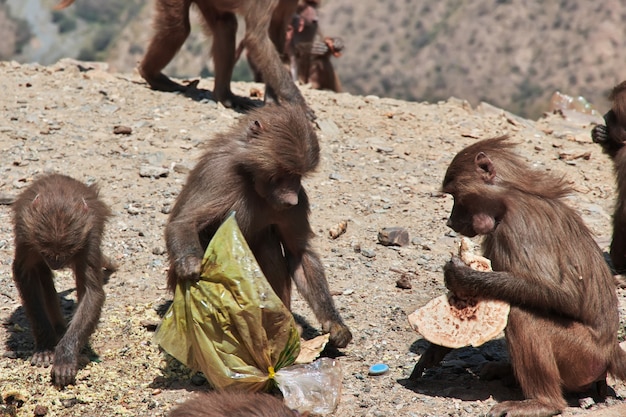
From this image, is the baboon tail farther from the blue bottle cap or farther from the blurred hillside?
the blurred hillside

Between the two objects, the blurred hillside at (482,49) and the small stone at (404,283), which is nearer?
the small stone at (404,283)

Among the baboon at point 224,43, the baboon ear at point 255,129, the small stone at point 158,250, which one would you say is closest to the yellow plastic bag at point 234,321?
the baboon ear at point 255,129

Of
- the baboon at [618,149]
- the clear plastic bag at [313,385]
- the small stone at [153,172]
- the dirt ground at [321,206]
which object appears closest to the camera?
the clear plastic bag at [313,385]

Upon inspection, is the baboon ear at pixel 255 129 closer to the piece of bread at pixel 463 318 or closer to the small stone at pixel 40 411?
the piece of bread at pixel 463 318

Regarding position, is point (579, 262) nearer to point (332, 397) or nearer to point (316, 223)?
point (332, 397)

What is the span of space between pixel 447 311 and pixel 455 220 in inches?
23.1

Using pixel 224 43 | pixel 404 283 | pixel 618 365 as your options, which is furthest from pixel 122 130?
A: pixel 618 365

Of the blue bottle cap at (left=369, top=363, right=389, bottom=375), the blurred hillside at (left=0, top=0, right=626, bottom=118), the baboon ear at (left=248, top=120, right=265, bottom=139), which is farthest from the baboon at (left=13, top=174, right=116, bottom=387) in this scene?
the blurred hillside at (left=0, top=0, right=626, bottom=118)

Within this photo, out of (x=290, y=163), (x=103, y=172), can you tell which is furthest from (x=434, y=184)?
(x=290, y=163)

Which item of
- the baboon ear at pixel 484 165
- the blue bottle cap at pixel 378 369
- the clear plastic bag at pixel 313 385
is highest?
the baboon ear at pixel 484 165

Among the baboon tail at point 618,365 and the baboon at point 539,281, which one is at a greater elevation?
the baboon at point 539,281

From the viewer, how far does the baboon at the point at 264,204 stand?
560cm

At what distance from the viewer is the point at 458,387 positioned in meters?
5.71

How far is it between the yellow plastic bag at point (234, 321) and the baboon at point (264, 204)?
17 cm
